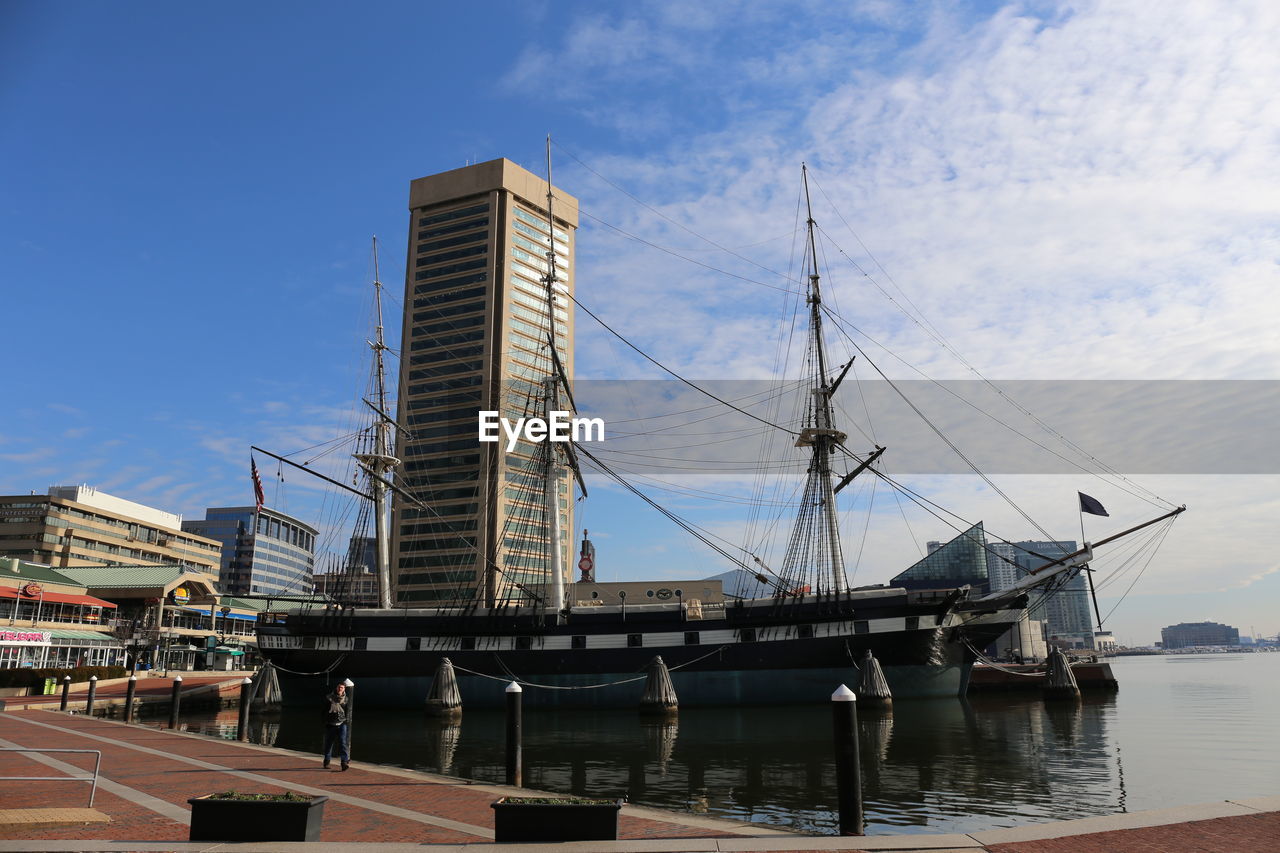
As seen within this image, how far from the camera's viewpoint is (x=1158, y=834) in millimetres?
9039

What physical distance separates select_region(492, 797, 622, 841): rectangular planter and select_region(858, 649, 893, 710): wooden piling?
2781cm

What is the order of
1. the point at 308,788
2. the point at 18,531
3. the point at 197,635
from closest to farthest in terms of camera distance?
the point at 308,788, the point at 197,635, the point at 18,531

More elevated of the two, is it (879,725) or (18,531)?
(18,531)

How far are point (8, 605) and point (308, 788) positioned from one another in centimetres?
5811

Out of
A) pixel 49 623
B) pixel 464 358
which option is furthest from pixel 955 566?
pixel 49 623

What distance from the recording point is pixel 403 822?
35.8 ft

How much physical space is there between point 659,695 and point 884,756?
50.3 ft

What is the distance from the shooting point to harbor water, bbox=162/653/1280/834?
15.6 metres

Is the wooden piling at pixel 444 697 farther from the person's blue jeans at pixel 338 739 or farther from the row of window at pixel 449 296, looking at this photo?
the row of window at pixel 449 296

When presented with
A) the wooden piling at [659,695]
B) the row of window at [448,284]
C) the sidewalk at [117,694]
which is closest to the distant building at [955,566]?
the row of window at [448,284]

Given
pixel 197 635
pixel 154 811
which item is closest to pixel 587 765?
pixel 154 811

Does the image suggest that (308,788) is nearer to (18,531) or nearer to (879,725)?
(879,725)

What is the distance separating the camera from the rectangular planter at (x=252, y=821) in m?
9.25

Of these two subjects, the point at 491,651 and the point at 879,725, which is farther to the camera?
the point at 491,651
